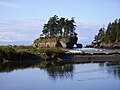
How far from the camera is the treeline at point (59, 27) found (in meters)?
134

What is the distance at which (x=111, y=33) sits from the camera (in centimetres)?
15462

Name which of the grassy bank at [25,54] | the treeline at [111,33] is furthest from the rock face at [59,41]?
the grassy bank at [25,54]

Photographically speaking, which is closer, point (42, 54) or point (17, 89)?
point (17, 89)

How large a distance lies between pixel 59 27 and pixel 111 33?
29.8 m

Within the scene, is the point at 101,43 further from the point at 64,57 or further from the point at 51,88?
the point at 51,88

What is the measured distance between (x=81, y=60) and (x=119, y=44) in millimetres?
74205

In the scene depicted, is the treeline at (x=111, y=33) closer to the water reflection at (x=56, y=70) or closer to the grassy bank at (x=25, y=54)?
the grassy bank at (x=25, y=54)

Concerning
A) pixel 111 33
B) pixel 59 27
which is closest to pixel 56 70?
pixel 59 27

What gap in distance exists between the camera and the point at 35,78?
46031mm

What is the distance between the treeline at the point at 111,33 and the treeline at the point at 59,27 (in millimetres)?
22526

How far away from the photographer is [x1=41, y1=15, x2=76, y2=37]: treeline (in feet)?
441

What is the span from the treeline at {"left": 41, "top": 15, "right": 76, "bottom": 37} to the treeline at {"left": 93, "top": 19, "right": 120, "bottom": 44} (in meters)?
22.5

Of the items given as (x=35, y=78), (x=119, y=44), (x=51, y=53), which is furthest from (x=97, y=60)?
(x=119, y=44)

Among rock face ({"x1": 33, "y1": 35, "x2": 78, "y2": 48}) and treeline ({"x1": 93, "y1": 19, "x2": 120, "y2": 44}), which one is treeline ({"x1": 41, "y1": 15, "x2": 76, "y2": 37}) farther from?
treeline ({"x1": 93, "y1": 19, "x2": 120, "y2": 44})
